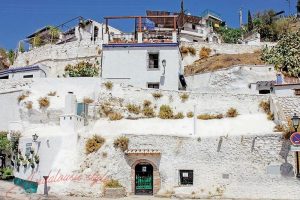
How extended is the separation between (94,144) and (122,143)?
1.57 meters

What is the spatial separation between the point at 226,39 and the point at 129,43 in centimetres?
3600

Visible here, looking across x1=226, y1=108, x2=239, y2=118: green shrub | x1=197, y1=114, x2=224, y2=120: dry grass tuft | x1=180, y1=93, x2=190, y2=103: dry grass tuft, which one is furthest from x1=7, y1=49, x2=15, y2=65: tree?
x1=226, y1=108, x2=239, y2=118: green shrub

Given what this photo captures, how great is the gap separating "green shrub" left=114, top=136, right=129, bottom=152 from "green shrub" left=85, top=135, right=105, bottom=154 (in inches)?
32.6

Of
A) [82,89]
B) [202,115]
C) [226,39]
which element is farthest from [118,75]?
[226,39]

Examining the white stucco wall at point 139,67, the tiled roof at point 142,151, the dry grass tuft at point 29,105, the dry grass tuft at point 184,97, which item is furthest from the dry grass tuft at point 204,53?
the tiled roof at point 142,151

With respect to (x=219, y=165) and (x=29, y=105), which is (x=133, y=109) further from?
(x=219, y=165)

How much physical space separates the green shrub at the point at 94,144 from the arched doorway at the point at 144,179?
7.62 ft

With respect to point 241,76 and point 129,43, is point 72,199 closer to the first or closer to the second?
point 129,43

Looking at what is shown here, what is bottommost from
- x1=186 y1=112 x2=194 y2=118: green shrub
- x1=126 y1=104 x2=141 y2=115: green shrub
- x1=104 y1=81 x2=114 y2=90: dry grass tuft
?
x1=186 y1=112 x2=194 y2=118: green shrub

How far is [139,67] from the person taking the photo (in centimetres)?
3127

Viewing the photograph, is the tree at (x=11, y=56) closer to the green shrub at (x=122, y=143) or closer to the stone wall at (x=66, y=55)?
the stone wall at (x=66, y=55)

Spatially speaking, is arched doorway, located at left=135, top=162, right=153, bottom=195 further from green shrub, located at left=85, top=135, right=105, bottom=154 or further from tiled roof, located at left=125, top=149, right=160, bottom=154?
green shrub, located at left=85, top=135, right=105, bottom=154

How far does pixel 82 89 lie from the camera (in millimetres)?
28500

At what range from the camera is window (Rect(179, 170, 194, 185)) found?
21.6m
